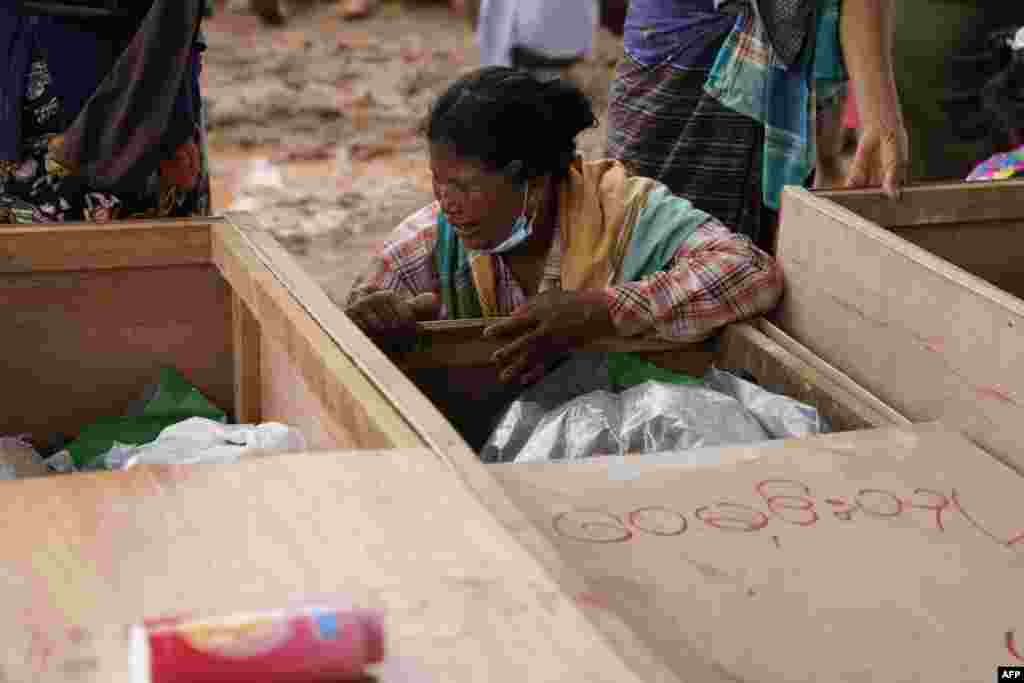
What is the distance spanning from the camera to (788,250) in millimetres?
2508

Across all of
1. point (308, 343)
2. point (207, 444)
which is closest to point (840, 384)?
point (308, 343)

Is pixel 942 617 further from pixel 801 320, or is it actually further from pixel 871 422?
pixel 801 320

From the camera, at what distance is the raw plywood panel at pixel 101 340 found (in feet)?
8.23

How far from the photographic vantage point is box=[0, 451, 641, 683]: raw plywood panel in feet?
3.74

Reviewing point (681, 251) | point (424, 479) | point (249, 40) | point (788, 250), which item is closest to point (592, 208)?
point (681, 251)

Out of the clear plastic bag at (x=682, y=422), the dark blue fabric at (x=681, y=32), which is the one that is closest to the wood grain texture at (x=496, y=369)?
the clear plastic bag at (x=682, y=422)

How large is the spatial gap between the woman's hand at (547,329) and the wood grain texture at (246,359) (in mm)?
397

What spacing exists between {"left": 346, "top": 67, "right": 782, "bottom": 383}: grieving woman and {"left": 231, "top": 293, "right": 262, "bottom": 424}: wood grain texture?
0.58ft

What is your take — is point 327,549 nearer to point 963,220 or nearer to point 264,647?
point 264,647

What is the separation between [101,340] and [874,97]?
1.49 meters

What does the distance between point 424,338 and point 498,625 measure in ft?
4.25

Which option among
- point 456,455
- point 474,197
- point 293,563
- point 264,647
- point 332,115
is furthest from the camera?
point 332,115

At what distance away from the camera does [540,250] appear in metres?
2.70

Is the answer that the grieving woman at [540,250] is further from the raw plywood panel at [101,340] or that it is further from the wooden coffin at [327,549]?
the wooden coffin at [327,549]
